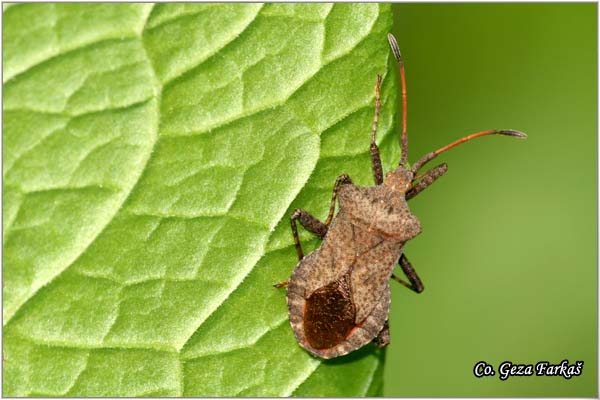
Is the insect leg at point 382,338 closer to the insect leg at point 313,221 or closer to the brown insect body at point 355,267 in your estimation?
the brown insect body at point 355,267

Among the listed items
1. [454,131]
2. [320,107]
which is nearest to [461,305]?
[454,131]

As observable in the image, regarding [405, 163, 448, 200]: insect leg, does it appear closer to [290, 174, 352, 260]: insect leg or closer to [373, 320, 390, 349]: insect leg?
[290, 174, 352, 260]: insect leg

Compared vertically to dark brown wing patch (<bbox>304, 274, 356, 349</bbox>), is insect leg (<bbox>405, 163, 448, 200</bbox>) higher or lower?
higher

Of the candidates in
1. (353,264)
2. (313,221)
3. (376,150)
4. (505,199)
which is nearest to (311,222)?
(313,221)

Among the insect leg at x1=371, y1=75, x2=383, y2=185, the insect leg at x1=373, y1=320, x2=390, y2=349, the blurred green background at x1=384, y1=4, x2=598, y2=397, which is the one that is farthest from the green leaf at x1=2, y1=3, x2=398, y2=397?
the blurred green background at x1=384, y1=4, x2=598, y2=397

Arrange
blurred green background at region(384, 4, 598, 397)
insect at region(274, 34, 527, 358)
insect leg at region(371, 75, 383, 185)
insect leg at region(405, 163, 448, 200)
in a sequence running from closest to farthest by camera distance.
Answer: insect leg at region(371, 75, 383, 185) < insect at region(274, 34, 527, 358) < insect leg at region(405, 163, 448, 200) < blurred green background at region(384, 4, 598, 397)

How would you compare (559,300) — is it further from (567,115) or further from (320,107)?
(320,107)
